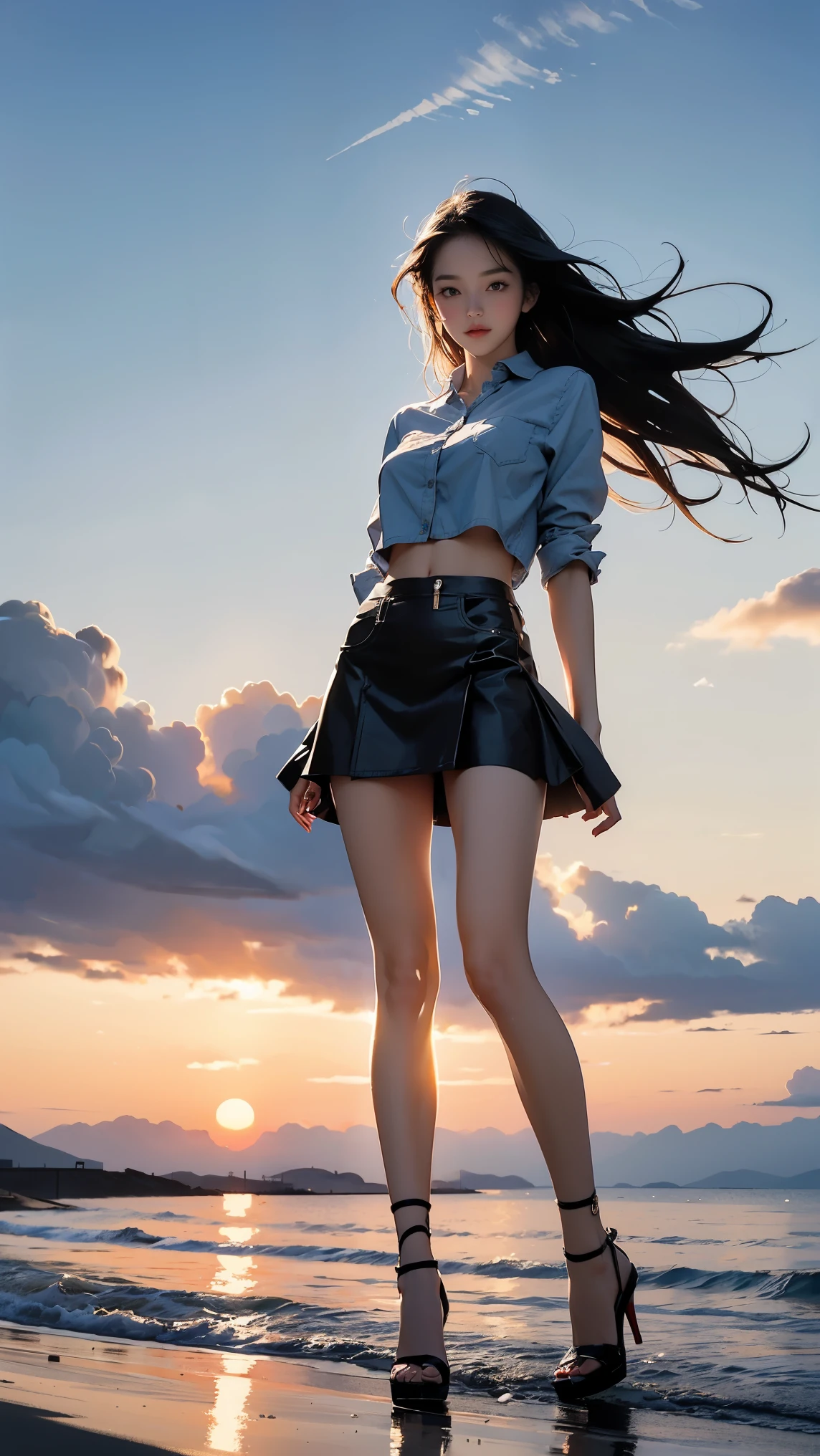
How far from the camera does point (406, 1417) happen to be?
153 centimetres

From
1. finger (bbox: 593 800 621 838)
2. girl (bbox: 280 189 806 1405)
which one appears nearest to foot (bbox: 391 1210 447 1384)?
girl (bbox: 280 189 806 1405)

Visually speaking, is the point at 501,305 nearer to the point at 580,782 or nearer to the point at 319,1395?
the point at 580,782

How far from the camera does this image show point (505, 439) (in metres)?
2.14

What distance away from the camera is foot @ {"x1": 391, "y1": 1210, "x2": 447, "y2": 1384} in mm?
1683

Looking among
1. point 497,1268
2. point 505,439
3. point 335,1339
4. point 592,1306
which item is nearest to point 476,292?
point 505,439

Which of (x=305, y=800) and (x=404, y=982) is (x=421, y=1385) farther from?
(x=305, y=800)

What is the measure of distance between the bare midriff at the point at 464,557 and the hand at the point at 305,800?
454mm

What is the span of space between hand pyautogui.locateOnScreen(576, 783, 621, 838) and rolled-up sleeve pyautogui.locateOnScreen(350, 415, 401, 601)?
0.62 m

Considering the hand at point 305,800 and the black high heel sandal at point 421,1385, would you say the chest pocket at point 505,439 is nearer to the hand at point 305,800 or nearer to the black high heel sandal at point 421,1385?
the hand at point 305,800

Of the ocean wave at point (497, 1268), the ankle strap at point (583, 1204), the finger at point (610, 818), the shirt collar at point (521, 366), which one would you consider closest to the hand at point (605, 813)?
the finger at point (610, 818)

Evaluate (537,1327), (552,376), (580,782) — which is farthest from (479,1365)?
(552,376)

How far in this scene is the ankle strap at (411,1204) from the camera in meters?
1.83

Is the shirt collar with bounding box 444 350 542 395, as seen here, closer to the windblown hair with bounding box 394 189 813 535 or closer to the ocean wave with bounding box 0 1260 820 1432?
the windblown hair with bounding box 394 189 813 535

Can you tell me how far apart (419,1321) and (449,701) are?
1004 millimetres
